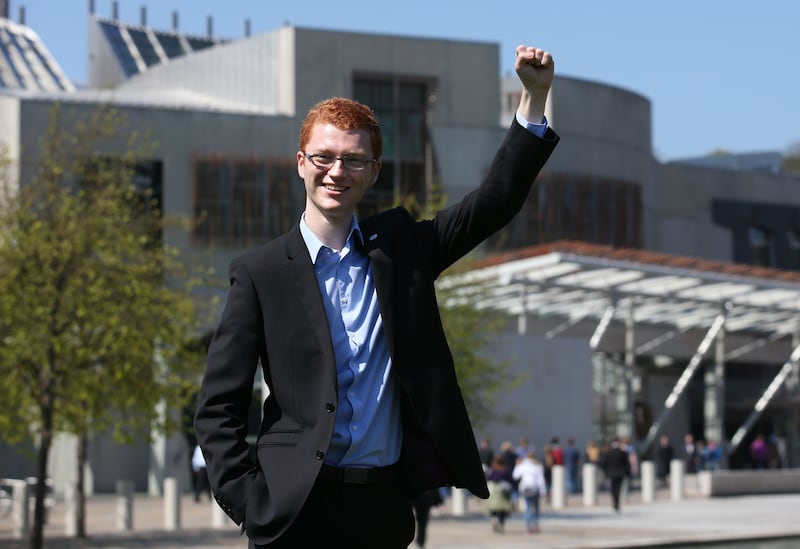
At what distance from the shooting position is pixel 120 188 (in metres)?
23.9

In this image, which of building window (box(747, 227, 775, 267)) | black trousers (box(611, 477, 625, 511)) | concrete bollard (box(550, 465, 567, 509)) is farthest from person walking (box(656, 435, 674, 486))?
building window (box(747, 227, 775, 267))

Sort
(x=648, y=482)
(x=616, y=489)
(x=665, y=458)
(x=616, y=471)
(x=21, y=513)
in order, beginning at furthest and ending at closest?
(x=665, y=458)
(x=648, y=482)
(x=616, y=471)
(x=616, y=489)
(x=21, y=513)

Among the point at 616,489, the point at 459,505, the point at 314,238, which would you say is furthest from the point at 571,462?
the point at 314,238

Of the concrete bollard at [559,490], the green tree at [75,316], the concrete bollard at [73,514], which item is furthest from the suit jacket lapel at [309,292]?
the concrete bollard at [559,490]

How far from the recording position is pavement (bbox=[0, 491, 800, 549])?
2175cm

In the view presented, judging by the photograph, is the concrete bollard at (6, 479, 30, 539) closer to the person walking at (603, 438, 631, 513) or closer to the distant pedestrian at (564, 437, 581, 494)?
the person walking at (603, 438, 631, 513)

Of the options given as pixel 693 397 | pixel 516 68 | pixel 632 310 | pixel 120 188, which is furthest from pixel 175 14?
pixel 516 68

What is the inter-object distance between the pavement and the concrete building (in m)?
9.45

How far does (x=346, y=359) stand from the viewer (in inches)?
152

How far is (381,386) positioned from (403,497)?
29 cm

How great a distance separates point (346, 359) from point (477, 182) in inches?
2086

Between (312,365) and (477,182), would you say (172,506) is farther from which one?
(477,182)

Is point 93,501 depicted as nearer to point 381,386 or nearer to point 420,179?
point 420,179

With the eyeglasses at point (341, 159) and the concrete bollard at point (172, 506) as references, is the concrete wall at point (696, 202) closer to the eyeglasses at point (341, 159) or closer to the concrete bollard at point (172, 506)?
the concrete bollard at point (172, 506)
